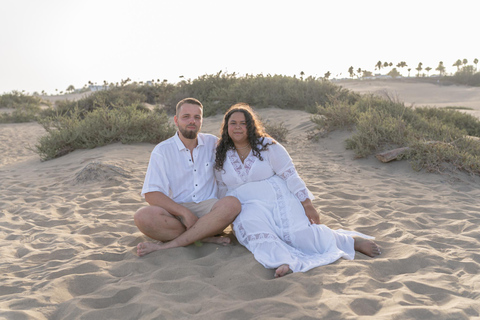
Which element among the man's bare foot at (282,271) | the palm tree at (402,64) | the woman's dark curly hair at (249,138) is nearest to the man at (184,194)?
the woman's dark curly hair at (249,138)

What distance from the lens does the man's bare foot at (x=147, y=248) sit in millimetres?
3648

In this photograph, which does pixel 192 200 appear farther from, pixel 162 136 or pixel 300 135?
pixel 300 135

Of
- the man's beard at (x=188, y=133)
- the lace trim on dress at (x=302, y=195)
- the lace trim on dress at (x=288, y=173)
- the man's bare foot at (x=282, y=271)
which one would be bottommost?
the man's bare foot at (x=282, y=271)

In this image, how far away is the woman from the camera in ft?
11.1

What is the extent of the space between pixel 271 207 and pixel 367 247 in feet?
3.09

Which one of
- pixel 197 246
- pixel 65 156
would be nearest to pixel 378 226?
pixel 197 246

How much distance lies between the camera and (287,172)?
3795 mm

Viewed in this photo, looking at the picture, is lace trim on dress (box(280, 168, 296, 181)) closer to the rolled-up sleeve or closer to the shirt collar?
the shirt collar

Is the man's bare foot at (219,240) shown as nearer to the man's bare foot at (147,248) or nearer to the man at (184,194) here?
the man at (184,194)

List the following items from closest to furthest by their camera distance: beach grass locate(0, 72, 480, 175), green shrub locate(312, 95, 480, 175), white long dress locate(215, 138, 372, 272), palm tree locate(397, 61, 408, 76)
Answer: white long dress locate(215, 138, 372, 272) < green shrub locate(312, 95, 480, 175) < beach grass locate(0, 72, 480, 175) < palm tree locate(397, 61, 408, 76)

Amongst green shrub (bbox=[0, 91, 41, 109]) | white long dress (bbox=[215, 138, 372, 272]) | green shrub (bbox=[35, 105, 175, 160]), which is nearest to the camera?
white long dress (bbox=[215, 138, 372, 272])

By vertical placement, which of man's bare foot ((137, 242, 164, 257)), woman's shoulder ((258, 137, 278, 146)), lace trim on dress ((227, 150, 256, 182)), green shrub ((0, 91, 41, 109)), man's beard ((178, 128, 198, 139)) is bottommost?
man's bare foot ((137, 242, 164, 257))

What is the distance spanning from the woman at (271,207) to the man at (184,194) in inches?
6.0

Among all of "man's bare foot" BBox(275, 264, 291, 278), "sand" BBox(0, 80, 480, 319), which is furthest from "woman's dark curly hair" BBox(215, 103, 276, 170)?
"man's bare foot" BBox(275, 264, 291, 278)
